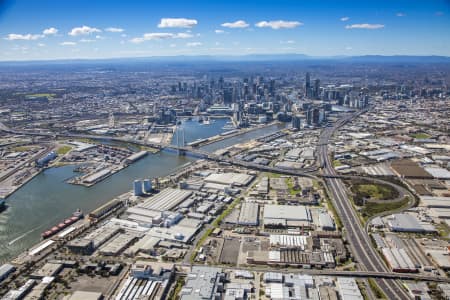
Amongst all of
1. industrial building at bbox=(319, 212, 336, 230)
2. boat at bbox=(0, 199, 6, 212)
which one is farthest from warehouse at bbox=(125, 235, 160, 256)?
boat at bbox=(0, 199, 6, 212)

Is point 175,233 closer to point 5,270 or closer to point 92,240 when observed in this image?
point 92,240

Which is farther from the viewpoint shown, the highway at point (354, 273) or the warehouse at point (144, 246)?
the warehouse at point (144, 246)

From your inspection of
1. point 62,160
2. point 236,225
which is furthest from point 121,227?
point 62,160

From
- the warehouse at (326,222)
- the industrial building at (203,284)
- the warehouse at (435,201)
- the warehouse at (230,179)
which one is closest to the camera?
the industrial building at (203,284)

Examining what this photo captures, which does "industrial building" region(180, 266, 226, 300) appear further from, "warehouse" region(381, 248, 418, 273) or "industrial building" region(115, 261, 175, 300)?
"warehouse" region(381, 248, 418, 273)

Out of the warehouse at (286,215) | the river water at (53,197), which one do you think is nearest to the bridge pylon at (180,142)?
the river water at (53,197)

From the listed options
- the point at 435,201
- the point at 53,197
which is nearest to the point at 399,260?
the point at 435,201

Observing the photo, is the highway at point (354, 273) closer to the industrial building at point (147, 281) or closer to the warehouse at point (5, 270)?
the industrial building at point (147, 281)
